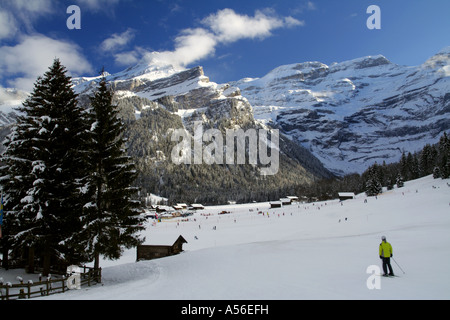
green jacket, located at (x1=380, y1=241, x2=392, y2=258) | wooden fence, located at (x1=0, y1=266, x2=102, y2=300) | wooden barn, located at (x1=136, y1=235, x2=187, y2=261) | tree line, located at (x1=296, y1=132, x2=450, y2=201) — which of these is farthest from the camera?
tree line, located at (x1=296, y1=132, x2=450, y2=201)

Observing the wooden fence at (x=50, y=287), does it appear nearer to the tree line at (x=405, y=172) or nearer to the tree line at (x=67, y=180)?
the tree line at (x=67, y=180)

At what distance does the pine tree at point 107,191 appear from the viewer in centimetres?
1780

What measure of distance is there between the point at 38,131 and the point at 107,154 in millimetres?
4029

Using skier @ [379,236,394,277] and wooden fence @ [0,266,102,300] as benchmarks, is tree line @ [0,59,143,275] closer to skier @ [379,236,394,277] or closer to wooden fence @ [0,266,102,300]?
wooden fence @ [0,266,102,300]

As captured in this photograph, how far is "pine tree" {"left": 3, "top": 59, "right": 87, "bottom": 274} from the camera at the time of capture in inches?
685

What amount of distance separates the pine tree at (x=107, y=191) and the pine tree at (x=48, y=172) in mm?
833

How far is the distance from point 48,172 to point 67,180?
3.70ft

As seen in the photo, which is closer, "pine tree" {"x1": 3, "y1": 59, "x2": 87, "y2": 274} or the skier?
the skier

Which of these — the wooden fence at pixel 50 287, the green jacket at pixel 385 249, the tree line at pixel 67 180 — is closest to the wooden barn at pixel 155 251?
the tree line at pixel 67 180

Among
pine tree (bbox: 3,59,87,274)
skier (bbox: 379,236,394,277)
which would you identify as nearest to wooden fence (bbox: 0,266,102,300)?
pine tree (bbox: 3,59,87,274)

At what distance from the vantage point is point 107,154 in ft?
61.9

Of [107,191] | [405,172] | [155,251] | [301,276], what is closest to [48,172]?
[107,191]
